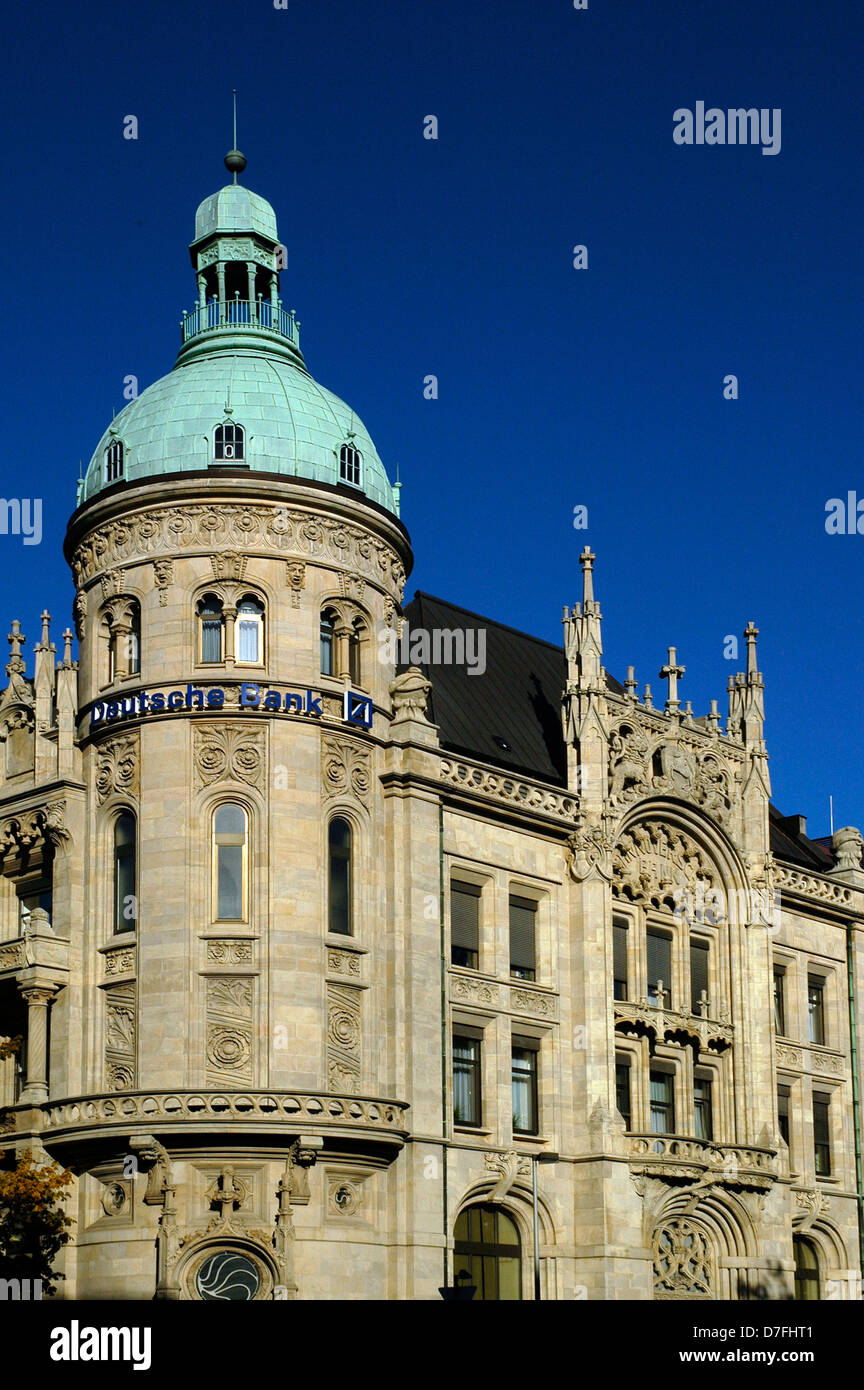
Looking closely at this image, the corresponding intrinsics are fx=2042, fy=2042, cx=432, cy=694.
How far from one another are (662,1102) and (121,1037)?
1888 cm

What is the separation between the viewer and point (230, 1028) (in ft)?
168

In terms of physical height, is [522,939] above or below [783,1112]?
above

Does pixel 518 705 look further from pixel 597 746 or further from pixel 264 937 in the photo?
pixel 264 937

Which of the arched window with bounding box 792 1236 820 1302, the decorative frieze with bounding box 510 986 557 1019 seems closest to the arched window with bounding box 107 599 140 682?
the decorative frieze with bounding box 510 986 557 1019

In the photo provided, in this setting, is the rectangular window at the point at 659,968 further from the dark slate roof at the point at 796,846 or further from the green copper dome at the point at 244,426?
the green copper dome at the point at 244,426

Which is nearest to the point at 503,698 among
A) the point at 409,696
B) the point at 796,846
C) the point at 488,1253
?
the point at 409,696

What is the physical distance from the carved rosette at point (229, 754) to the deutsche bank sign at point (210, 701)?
2.06 feet

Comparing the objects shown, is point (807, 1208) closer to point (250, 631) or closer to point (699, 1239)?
point (699, 1239)

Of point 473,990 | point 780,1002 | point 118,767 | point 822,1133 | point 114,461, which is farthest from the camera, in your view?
point 822,1133

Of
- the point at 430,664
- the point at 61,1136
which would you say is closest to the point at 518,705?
the point at 430,664
